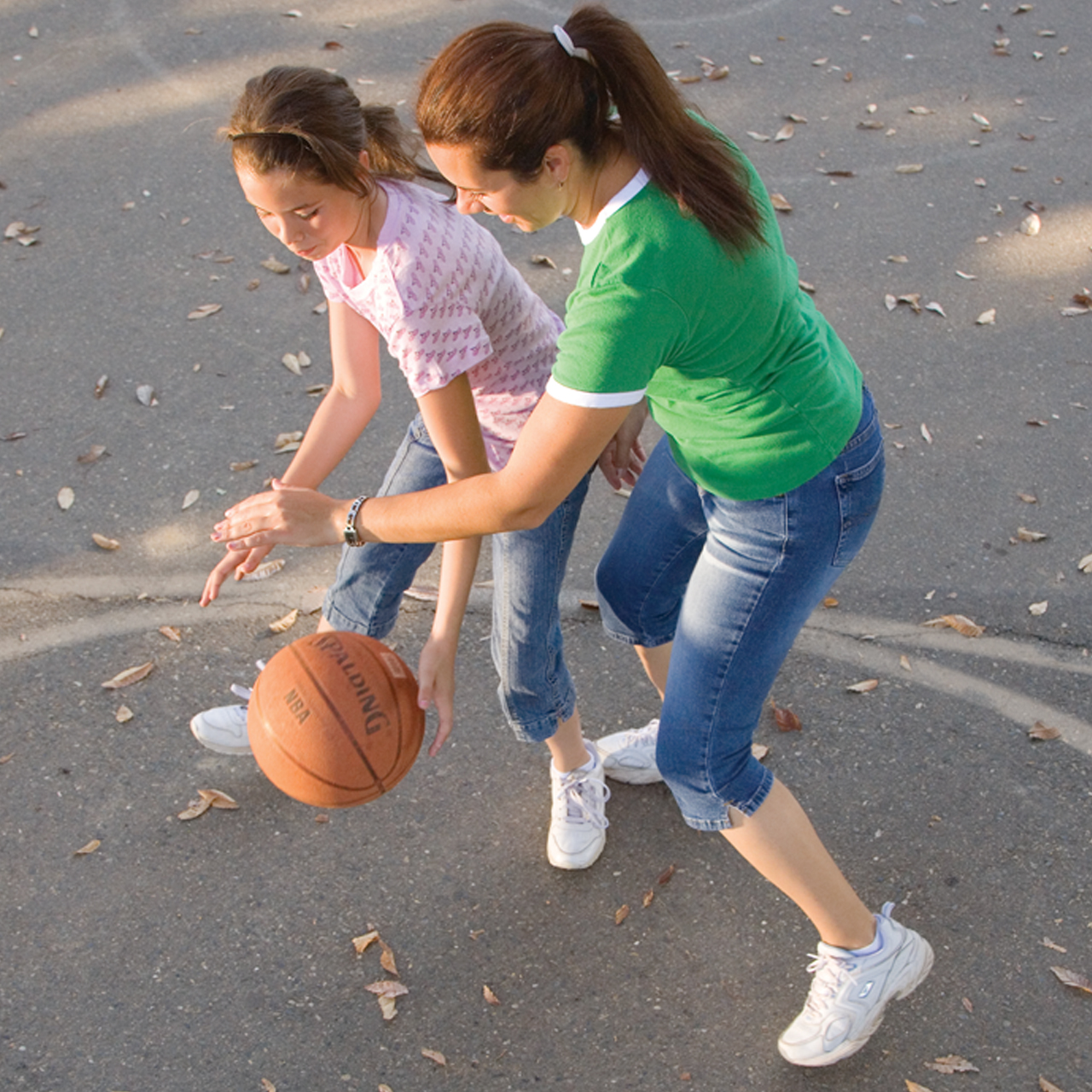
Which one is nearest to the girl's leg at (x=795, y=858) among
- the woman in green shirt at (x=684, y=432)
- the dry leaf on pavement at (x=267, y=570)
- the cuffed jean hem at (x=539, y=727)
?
the woman in green shirt at (x=684, y=432)

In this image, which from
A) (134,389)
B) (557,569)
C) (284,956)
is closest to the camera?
(557,569)

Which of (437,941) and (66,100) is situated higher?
(66,100)

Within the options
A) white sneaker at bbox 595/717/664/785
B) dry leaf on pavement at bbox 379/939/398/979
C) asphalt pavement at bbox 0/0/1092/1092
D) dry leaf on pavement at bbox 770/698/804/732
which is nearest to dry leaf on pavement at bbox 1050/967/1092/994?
asphalt pavement at bbox 0/0/1092/1092

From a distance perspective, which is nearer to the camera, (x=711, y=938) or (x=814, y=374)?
(x=814, y=374)

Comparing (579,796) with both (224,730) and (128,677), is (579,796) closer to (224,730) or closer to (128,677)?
(224,730)

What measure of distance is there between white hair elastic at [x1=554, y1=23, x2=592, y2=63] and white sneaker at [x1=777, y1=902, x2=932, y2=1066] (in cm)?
233

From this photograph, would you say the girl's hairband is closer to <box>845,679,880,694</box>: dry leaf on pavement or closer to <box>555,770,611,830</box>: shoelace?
<box>555,770,611,830</box>: shoelace

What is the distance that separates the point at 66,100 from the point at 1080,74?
7.07m

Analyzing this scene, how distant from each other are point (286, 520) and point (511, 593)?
725mm

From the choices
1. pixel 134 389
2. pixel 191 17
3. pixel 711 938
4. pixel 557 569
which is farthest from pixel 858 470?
pixel 191 17

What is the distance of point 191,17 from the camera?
880cm

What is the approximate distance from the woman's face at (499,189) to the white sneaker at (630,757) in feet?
6.69

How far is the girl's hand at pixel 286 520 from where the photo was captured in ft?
8.80

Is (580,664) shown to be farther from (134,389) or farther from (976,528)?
(134,389)
